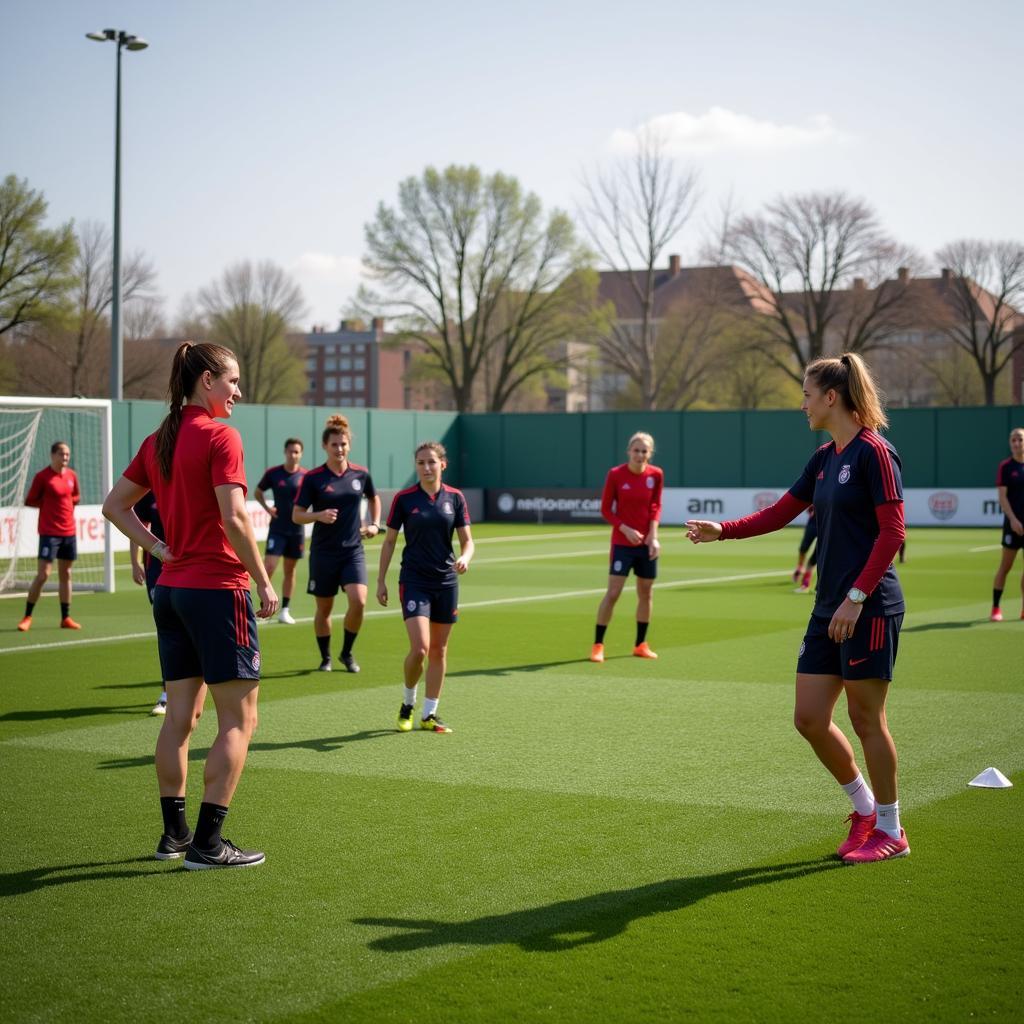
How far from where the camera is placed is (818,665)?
20.5 ft

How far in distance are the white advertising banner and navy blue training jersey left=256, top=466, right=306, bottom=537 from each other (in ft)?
81.8

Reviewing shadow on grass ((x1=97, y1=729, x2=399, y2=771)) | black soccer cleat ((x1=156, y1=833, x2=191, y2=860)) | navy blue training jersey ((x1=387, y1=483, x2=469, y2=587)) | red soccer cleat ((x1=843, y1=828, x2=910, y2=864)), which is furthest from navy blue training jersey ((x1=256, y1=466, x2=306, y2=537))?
red soccer cleat ((x1=843, y1=828, x2=910, y2=864))

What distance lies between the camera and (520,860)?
6379 mm

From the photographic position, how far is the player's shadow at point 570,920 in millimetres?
5250

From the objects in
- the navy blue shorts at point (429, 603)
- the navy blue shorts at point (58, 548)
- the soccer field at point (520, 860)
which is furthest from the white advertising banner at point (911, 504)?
the navy blue shorts at point (429, 603)

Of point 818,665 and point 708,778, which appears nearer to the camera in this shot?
point 818,665

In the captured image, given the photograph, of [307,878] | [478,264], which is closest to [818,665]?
[307,878]

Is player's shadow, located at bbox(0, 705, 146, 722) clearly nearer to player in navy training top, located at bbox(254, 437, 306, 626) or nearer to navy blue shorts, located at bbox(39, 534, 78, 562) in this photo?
player in navy training top, located at bbox(254, 437, 306, 626)

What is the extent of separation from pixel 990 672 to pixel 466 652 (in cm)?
515

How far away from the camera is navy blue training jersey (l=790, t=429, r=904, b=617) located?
6.10m

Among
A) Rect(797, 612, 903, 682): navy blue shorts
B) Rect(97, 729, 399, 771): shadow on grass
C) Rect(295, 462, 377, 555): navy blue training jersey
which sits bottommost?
Rect(97, 729, 399, 771): shadow on grass

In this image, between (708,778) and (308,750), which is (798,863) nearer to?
(708,778)

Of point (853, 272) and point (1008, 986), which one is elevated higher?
point (853, 272)

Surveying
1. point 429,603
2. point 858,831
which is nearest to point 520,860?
point 858,831
